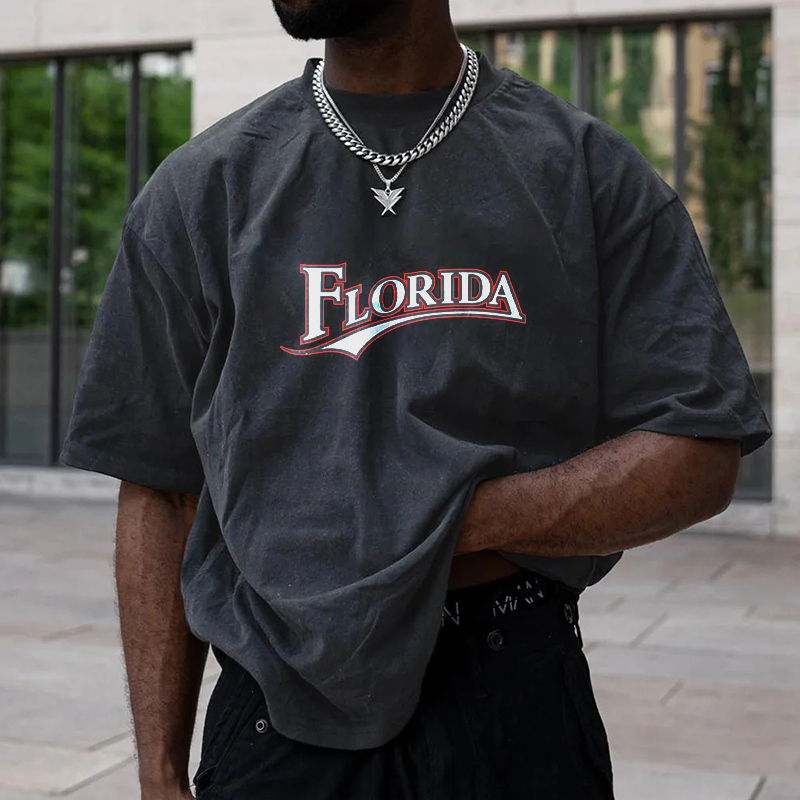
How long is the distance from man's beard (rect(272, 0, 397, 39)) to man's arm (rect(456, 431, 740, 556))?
554 millimetres

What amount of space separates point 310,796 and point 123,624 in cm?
36

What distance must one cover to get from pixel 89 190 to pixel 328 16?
41.0 feet

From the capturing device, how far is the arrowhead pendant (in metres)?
1.68

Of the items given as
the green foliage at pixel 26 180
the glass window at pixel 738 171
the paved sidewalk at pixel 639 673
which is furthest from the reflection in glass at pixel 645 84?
the green foliage at pixel 26 180

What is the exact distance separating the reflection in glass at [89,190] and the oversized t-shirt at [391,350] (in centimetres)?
1200

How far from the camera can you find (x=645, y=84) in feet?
38.5

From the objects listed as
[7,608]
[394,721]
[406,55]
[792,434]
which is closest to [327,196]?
[406,55]

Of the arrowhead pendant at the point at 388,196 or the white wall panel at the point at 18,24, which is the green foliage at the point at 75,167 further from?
the arrowhead pendant at the point at 388,196

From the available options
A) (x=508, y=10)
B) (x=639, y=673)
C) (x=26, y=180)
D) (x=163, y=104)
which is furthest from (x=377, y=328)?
(x=26, y=180)

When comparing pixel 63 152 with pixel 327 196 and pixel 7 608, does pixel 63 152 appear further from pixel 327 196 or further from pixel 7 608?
pixel 327 196

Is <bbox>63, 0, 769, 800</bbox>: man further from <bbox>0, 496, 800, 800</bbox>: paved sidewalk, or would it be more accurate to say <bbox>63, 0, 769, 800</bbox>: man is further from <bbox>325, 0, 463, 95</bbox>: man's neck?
<bbox>0, 496, 800, 800</bbox>: paved sidewalk

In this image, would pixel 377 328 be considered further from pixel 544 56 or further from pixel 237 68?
pixel 237 68

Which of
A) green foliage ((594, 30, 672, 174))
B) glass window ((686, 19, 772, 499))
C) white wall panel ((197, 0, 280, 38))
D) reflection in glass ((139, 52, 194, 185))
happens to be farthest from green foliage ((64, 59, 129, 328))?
glass window ((686, 19, 772, 499))

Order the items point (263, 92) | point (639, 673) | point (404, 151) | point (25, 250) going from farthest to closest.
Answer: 1. point (25, 250)
2. point (263, 92)
3. point (639, 673)
4. point (404, 151)
